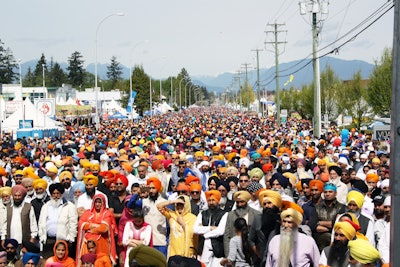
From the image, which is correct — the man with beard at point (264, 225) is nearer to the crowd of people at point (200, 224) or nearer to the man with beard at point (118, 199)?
the crowd of people at point (200, 224)

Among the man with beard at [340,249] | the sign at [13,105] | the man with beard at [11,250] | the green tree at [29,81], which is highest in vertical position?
the green tree at [29,81]

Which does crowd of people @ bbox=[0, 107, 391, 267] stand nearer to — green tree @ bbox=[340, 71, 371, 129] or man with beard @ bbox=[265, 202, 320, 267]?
man with beard @ bbox=[265, 202, 320, 267]

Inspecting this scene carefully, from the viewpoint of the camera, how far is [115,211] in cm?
966

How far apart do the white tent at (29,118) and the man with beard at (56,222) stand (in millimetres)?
31238

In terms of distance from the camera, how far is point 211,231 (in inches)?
304

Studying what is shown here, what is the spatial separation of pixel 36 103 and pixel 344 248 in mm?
36639

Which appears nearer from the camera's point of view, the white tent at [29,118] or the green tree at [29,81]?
the white tent at [29,118]

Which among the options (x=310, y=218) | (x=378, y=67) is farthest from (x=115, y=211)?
(x=378, y=67)

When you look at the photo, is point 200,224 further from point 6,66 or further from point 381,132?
point 6,66

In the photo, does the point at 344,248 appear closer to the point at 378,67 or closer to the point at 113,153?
the point at 113,153

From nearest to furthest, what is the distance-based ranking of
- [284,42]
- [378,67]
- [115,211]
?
[115,211], [378,67], [284,42]

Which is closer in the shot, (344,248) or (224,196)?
(344,248)

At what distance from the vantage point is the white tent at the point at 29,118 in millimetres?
41156

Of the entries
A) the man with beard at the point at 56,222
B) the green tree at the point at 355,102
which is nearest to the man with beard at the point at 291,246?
the man with beard at the point at 56,222
